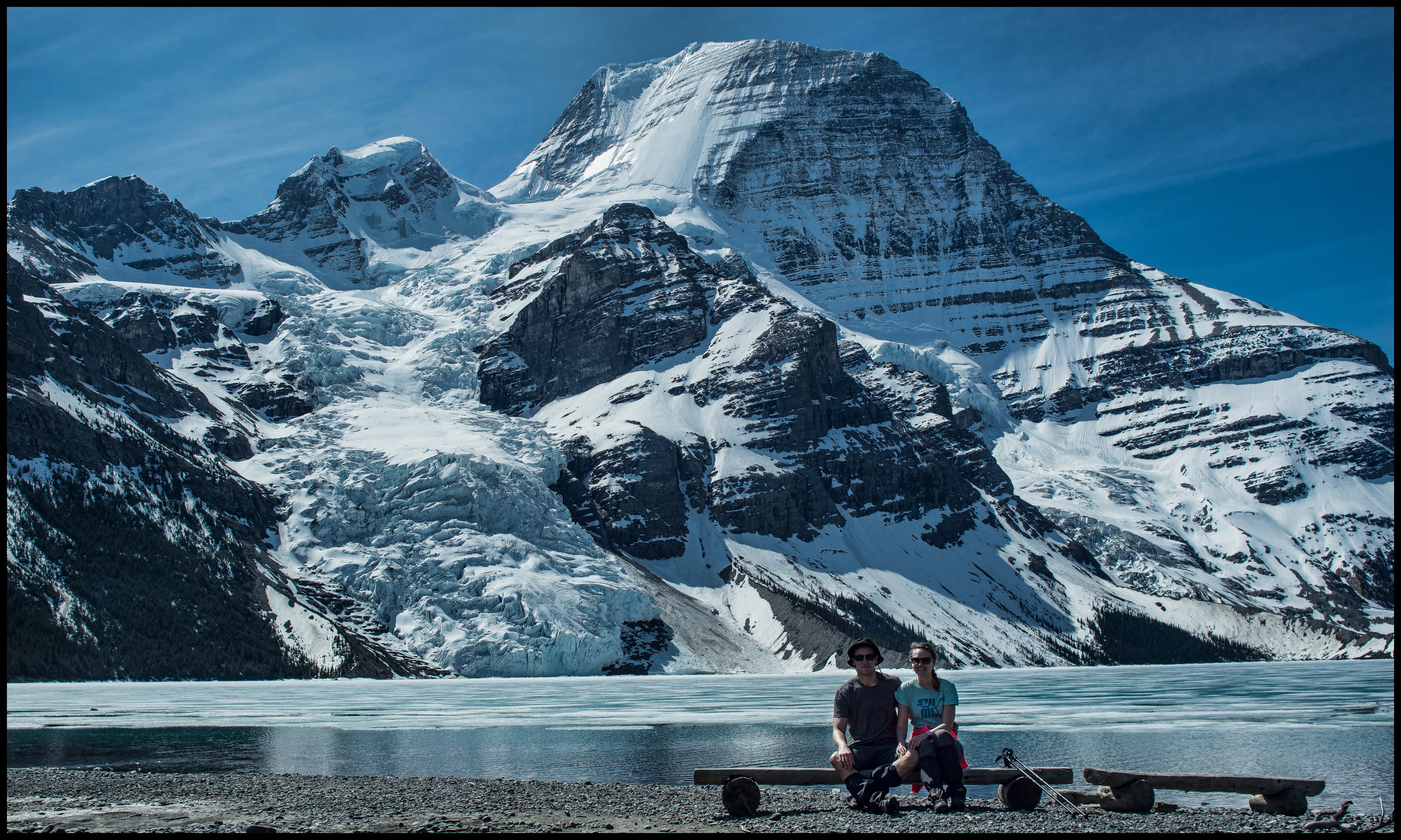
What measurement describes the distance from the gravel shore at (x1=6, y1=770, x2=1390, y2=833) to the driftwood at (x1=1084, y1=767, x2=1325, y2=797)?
1.98 ft

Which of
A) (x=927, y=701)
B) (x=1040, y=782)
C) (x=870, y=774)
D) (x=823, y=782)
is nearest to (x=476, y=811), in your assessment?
(x=823, y=782)

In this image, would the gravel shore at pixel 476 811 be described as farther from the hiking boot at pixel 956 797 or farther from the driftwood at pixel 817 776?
the driftwood at pixel 817 776

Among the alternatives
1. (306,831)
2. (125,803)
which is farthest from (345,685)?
(306,831)

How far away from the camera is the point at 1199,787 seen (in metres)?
23.1

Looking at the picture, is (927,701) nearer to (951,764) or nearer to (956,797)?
(951,764)

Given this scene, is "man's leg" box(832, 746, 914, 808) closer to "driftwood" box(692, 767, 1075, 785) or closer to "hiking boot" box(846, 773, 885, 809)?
"hiking boot" box(846, 773, 885, 809)

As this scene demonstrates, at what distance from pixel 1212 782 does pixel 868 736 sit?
27.7 feet

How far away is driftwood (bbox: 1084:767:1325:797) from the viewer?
75.1 ft

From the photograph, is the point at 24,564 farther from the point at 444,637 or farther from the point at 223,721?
the point at 223,721

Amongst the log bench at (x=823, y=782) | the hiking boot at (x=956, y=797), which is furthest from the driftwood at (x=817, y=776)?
the hiking boot at (x=956, y=797)

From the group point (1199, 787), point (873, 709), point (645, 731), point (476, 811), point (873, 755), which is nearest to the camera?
point (873, 709)

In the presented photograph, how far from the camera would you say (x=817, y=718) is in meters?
69.1

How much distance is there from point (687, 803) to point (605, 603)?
159778 mm

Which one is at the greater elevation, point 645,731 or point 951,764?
point 951,764
